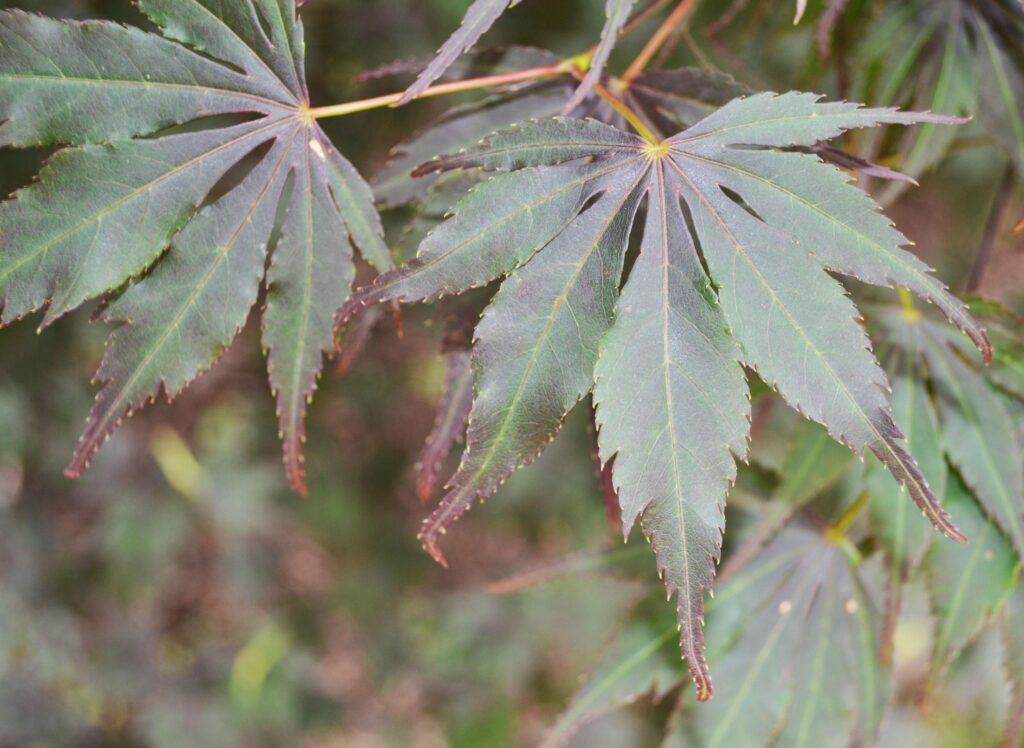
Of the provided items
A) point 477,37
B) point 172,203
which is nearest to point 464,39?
point 477,37

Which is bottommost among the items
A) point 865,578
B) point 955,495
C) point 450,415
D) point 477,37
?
point 865,578

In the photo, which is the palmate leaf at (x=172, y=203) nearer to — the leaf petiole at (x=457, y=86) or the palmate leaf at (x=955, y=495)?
the leaf petiole at (x=457, y=86)

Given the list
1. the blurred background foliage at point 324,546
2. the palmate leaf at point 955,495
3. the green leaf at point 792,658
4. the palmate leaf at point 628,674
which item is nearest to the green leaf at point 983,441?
the palmate leaf at point 955,495

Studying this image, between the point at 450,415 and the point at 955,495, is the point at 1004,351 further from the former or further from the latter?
the point at 450,415

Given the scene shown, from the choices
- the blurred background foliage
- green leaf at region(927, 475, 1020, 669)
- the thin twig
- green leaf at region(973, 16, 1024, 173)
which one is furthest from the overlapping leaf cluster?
the blurred background foliage

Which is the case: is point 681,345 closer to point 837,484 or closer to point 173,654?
point 837,484

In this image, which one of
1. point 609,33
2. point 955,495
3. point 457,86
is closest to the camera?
point 609,33
